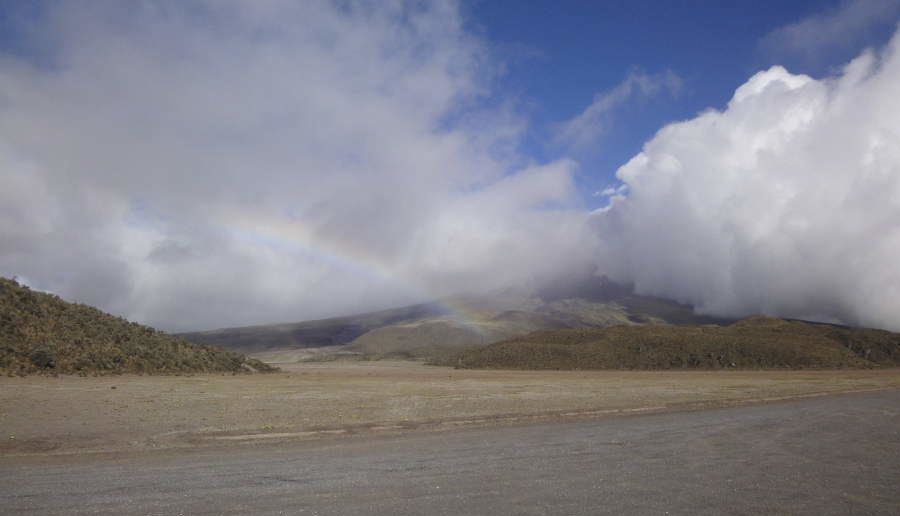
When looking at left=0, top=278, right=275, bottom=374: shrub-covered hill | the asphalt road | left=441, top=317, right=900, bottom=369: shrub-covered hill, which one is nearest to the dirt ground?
the asphalt road

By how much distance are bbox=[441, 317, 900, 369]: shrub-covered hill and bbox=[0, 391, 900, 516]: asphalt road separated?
164 feet

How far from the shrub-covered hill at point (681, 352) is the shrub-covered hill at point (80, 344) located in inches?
1322

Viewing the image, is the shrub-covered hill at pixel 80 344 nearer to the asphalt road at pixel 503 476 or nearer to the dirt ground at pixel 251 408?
the dirt ground at pixel 251 408

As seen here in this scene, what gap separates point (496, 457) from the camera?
12.2 m

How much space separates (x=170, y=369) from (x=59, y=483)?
114ft

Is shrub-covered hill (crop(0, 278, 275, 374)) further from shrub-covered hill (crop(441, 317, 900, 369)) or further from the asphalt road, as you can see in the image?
shrub-covered hill (crop(441, 317, 900, 369))

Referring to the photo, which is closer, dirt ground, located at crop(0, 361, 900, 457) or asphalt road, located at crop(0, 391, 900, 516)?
asphalt road, located at crop(0, 391, 900, 516)

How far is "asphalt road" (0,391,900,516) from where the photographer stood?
823 centimetres

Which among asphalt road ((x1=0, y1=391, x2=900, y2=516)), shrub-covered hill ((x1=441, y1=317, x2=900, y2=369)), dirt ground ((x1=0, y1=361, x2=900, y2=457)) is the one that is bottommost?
asphalt road ((x1=0, y1=391, x2=900, y2=516))

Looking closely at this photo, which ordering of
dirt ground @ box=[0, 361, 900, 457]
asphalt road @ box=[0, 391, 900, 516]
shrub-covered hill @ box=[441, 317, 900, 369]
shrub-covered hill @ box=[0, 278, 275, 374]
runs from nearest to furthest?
asphalt road @ box=[0, 391, 900, 516], dirt ground @ box=[0, 361, 900, 457], shrub-covered hill @ box=[0, 278, 275, 374], shrub-covered hill @ box=[441, 317, 900, 369]

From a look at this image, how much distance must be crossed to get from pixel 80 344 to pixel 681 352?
196 ft

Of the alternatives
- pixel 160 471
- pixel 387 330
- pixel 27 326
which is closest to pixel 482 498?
pixel 160 471

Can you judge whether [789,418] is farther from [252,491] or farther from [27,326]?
[27,326]

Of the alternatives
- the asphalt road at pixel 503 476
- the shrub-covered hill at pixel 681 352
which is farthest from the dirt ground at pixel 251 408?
the shrub-covered hill at pixel 681 352
